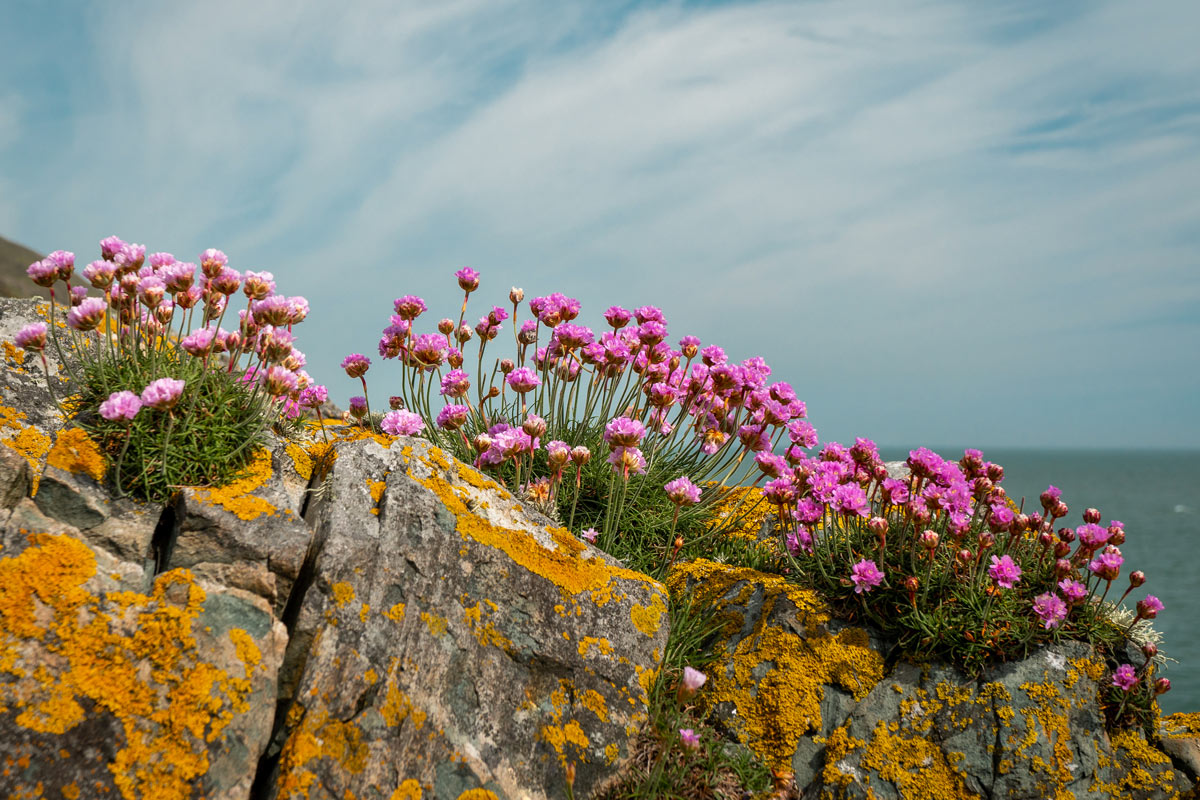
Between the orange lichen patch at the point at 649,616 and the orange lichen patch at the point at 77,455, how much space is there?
9.66 ft

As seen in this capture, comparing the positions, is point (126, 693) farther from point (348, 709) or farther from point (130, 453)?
point (130, 453)

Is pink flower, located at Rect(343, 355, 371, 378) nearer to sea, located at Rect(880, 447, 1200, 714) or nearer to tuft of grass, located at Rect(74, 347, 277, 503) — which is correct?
tuft of grass, located at Rect(74, 347, 277, 503)

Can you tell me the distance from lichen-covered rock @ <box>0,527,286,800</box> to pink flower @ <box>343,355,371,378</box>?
206 cm

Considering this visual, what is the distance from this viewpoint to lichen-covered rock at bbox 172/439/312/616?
10.9 feet

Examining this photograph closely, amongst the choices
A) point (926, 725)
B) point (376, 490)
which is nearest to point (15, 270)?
point (376, 490)

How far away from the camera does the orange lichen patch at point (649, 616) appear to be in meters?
4.12

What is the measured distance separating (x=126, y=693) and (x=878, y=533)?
406 cm

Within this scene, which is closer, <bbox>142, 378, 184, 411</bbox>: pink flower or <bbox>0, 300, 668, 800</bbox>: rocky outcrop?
<bbox>0, 300, 668, 800</bbox>: rocky outcrop

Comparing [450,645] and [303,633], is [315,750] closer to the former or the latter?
[303,633]

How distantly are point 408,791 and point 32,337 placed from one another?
10.1 feet

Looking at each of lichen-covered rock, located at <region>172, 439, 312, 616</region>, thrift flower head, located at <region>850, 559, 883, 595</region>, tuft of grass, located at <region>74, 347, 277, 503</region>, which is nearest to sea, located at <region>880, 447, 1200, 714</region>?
thrift flower head, located at <region>850, 559, 883, 595</region>

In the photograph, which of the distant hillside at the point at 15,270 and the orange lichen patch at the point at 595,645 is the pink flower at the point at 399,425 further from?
the distant hillside at the point at 15,270

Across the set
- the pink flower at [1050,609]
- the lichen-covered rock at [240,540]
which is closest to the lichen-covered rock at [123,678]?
the lichen-covered rock at [240,540]

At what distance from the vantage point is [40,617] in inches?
114
